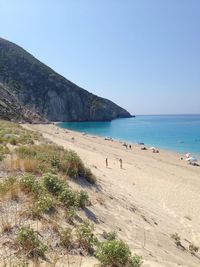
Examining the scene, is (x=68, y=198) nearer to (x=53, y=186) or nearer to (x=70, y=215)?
(x=53, y=186)

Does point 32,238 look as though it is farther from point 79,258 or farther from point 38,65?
point 38,65

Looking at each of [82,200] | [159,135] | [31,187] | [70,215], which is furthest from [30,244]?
[159,135]

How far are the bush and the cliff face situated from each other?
124272 millimetres

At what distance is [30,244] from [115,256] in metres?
1.55

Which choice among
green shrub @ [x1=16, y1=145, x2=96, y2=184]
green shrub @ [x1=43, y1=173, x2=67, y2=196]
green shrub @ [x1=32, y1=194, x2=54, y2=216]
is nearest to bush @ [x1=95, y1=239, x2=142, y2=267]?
green shrub @ [x1=32, y1=194, x2=54, y2=216]

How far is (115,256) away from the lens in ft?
20.2

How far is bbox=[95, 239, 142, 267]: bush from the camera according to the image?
6.11 meters

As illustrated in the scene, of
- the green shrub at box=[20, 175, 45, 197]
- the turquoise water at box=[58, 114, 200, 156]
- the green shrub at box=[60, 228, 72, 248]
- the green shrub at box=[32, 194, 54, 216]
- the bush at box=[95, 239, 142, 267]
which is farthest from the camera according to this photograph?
the turquoise water at box=[58, 114, 200, 156]

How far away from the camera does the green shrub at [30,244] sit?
580 cm

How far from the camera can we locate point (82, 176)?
1450cm

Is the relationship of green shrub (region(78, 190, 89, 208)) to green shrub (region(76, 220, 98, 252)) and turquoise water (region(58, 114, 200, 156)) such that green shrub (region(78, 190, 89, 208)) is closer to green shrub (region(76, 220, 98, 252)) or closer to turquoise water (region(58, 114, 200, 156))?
green shrub (region(76, 220, 98, 252))

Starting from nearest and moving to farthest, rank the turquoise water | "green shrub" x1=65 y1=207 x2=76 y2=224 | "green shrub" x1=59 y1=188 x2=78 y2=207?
"green shrub" x1=65 y1=207 x2=76 y2=224 → "green shrub" x1=59 y1=188 x2=78 y2=207 → the turquoise water

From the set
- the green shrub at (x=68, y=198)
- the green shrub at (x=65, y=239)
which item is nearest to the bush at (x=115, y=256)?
the green shrub at (x=65, y=239)

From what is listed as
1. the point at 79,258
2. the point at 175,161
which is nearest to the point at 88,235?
the point at 79,258
